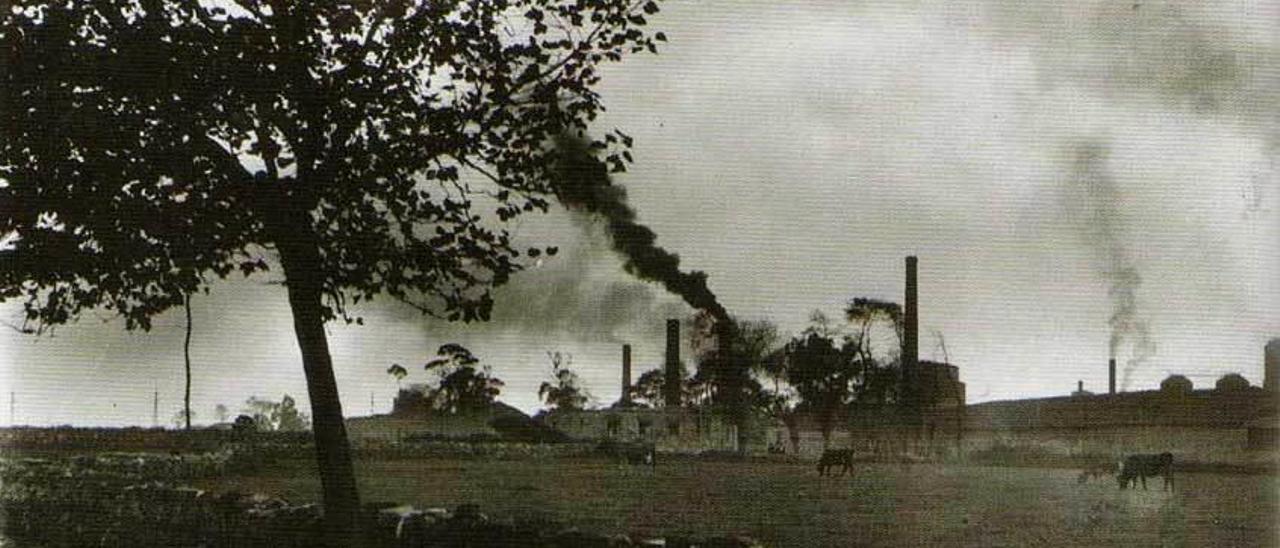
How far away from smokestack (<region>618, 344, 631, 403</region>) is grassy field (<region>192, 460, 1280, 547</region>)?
32813 mm

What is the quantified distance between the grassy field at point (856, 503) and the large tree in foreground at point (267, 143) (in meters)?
6.49

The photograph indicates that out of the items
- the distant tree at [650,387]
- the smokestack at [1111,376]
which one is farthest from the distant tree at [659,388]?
the smokestack at [1111,376]

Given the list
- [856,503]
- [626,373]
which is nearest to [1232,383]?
[856,503]

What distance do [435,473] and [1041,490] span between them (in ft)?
74.3

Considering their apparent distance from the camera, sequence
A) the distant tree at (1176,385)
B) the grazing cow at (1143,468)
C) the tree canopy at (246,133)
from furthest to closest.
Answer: the distant tree at (1176,385)
the grazing cow at (1143,468)
the tree canopy at (246,133)

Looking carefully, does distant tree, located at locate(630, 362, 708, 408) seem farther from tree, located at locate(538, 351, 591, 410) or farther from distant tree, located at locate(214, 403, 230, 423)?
distant tree, located at locate(214, 403, 230, 423)

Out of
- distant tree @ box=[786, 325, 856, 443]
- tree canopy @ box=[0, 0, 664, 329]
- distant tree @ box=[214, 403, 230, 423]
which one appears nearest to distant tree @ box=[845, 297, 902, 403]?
distant tree @ box=[786, 325, 856, 443]

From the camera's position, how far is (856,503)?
27.5 m

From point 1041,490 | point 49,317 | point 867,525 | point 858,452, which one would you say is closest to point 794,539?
point 867,525

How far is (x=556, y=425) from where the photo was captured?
83.2 meters

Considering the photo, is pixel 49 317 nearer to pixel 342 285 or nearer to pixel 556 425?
pixel 342 285

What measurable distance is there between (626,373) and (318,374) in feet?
218

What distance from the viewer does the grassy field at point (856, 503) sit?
64.1 ft

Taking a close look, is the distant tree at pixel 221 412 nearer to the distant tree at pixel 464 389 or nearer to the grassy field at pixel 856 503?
the distant tree at pixel 464 389
